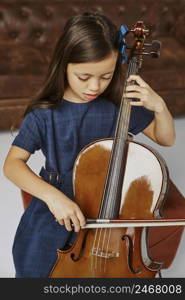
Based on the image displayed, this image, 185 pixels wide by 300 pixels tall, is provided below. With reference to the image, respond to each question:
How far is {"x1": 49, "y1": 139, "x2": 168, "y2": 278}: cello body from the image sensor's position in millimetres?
1105

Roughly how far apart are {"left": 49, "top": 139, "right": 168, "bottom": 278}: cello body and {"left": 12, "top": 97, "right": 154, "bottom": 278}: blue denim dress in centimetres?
10

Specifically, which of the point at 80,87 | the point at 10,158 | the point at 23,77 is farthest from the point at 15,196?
the point at 80,87

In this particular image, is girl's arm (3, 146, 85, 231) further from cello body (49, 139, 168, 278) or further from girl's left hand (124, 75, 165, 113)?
girl's left hand (124, 75, 165, 113)

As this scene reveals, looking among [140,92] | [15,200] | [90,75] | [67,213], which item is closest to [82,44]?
[90,75]

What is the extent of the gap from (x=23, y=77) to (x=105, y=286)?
1.68 meters

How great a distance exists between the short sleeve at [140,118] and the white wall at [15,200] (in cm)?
65

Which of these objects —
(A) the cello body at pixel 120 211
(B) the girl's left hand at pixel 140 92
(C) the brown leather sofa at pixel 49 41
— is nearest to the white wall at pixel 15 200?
(C) the brown leather sofa at pixel 49 41

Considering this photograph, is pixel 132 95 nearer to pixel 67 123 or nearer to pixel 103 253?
pixel 67 123

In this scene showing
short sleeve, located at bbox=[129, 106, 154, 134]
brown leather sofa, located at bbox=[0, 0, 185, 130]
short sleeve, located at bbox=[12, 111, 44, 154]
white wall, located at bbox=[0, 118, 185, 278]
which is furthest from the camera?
brown leather sofa, located at bbox=[0, 0, 185, 130]

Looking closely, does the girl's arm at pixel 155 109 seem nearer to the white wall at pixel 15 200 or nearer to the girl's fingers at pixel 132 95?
the girl's fingers at pixel 132 95

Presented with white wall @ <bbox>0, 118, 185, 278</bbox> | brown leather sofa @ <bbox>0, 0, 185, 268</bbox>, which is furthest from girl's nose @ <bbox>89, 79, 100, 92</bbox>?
brown leather sofa @ <bbox>0, 0, 185, 268</bbox>

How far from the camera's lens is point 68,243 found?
1231mm

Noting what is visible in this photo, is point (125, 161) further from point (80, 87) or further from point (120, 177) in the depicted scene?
point (80, 87)

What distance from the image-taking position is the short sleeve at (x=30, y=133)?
3.91 feet
